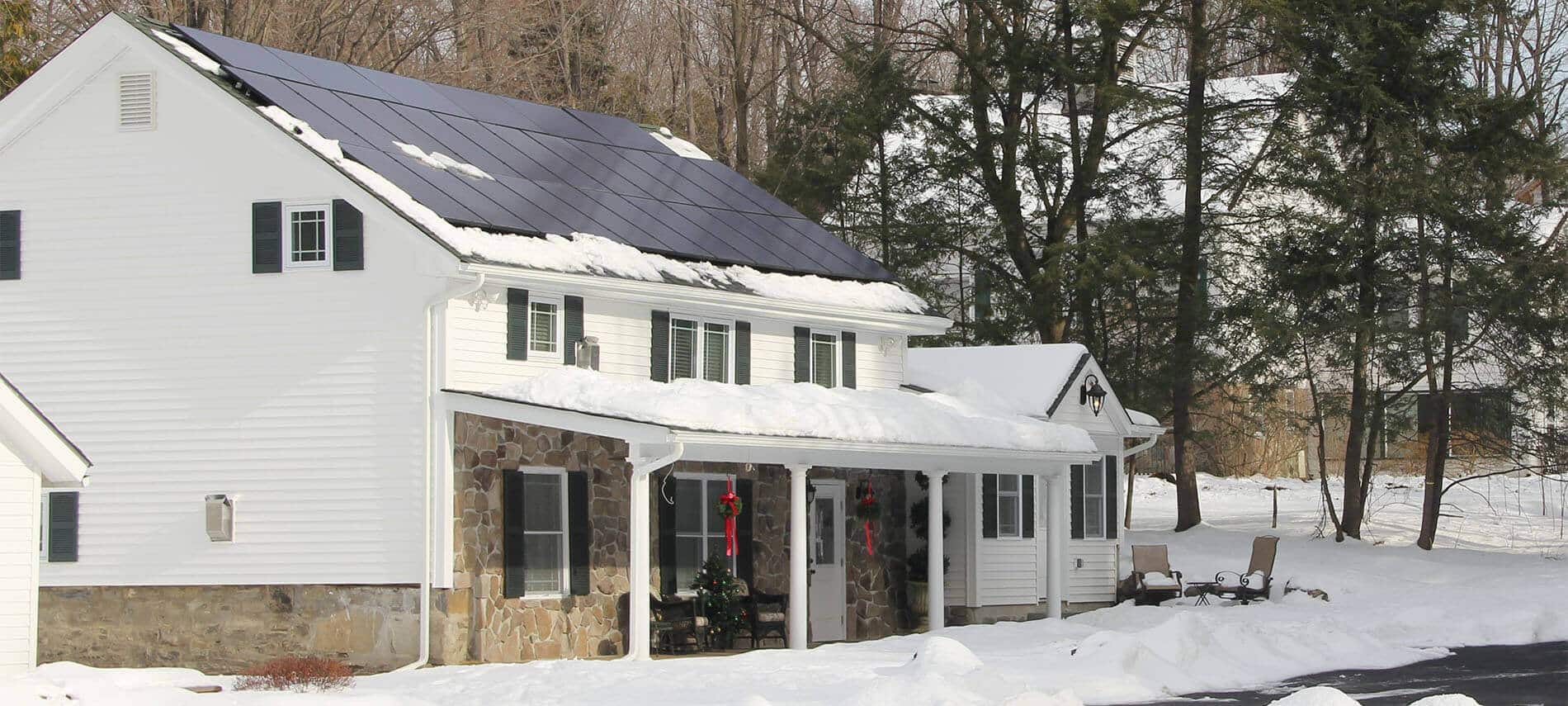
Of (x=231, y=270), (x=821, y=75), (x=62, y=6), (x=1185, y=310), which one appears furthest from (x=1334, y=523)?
(x=62, y=6)

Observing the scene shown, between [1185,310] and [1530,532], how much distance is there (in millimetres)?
7881

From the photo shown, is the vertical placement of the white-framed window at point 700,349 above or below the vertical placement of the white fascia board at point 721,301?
below

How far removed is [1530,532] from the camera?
33156mm

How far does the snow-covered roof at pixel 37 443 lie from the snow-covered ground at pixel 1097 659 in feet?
5.85

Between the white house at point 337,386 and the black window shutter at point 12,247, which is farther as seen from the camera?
the black window shutter at point 12,247

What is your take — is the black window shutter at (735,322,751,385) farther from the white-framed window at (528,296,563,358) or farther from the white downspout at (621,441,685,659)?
the white downspout at (621,441,685,659)

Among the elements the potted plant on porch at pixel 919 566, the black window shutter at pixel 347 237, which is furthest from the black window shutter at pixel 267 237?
the potted plant on porch at pixel 919 566

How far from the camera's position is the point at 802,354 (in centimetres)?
2286

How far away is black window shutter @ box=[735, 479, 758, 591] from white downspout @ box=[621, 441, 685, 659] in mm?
3362

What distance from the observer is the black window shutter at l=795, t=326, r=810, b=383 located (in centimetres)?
2278

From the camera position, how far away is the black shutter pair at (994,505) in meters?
24.6

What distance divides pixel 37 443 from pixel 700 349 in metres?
7.73

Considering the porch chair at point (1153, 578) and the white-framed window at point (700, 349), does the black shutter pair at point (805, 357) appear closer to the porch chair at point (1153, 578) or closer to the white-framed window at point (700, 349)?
the white-framed window at point (700, 349)

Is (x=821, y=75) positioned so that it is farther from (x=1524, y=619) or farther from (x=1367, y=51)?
(x=1524, y=619)
